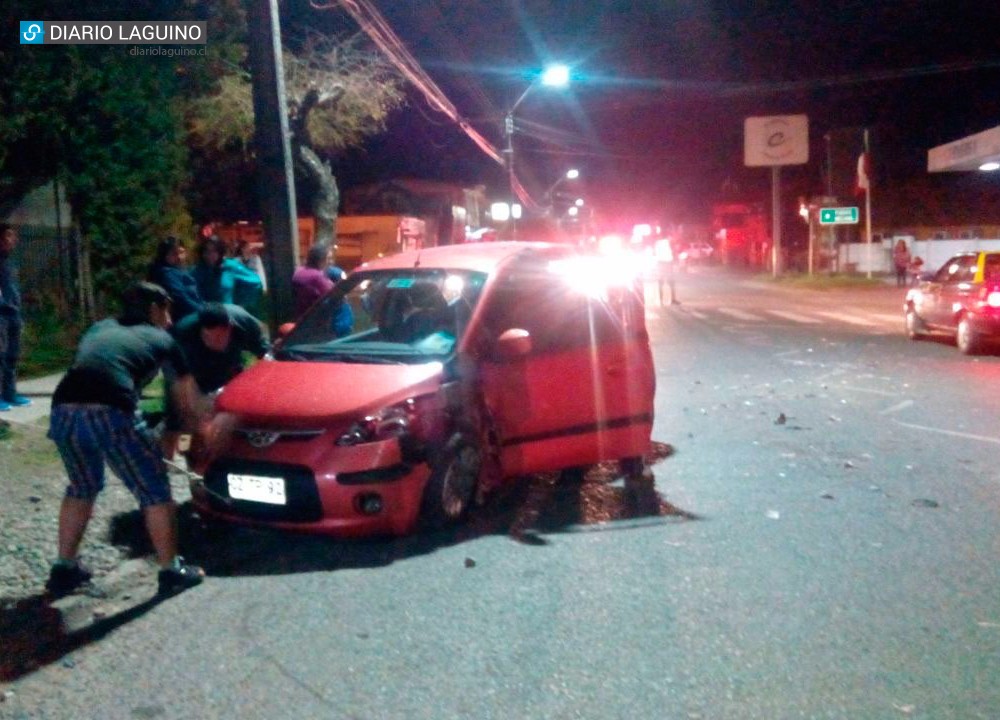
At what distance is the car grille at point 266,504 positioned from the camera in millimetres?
7109

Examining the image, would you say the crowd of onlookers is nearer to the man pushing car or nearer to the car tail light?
the man pushing car

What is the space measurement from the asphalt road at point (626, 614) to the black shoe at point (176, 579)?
10 centimetres

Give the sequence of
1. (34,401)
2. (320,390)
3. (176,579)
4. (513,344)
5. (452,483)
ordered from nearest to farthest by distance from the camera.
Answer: (176,579)
(320,390)
(452,483)
(513,344)
(34,401)

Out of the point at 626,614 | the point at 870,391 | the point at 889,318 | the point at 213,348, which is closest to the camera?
the point at 626,614

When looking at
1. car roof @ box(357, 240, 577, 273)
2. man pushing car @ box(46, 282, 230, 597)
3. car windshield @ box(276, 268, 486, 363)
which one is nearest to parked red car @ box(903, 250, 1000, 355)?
car roof @ box(357, 240, 577, 273)

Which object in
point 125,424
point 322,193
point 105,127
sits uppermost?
point 105,127

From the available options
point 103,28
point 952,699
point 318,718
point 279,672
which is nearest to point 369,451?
point 279,672

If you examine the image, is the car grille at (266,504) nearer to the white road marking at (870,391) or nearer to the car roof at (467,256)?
the car roof at (467,256)

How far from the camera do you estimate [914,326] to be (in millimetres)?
21281

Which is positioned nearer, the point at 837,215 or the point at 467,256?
the point at 467,256

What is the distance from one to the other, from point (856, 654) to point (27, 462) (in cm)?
641

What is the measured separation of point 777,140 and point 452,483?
171ft

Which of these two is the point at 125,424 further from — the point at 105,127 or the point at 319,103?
the point at 319,103

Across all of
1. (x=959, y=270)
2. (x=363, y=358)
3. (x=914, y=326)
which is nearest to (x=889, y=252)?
(x=914, y=326)
